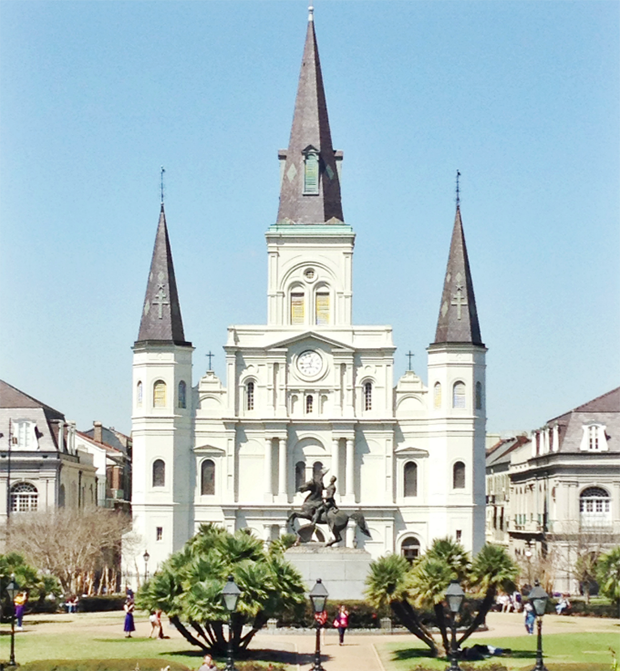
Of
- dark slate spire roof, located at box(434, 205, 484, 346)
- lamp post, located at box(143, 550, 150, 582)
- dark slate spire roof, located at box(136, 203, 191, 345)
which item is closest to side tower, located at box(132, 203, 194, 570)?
dark slate spire roof, located at box(136, 203, 191, 345)

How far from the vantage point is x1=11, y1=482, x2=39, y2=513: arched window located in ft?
365

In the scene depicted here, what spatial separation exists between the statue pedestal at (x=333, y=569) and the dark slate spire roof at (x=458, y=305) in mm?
49698

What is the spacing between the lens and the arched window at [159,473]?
115 m

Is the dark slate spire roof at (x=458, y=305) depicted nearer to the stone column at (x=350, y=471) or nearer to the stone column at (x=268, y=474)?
the stone column at (x=350, y=471)

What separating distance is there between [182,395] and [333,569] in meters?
50.9

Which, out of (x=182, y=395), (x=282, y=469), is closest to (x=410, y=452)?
(x=282, y=469)

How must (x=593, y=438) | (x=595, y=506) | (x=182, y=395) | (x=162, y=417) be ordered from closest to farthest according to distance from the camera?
(x=595, y=506) → (x=593, y=438) → (x=162, y=417) → (x=182, y=395)

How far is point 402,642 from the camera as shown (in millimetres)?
61531

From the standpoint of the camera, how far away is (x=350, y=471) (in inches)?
4523

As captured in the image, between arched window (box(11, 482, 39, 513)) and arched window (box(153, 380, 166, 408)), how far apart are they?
33.4 feet

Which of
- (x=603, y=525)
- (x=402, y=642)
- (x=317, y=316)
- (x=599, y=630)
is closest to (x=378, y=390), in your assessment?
(x=317, y=316)

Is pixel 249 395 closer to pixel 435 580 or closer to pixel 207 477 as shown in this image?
pixel 207 477

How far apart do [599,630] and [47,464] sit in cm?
5138

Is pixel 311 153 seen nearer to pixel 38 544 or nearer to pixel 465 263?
pixel 465 263
